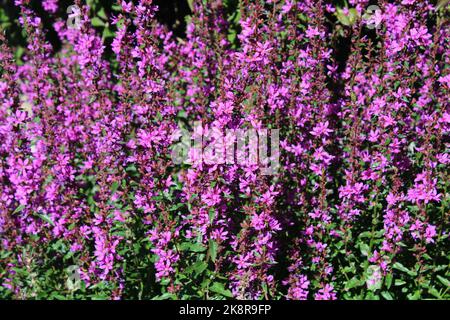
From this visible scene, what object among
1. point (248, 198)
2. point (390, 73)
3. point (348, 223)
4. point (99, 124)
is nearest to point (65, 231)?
point (99, 124)

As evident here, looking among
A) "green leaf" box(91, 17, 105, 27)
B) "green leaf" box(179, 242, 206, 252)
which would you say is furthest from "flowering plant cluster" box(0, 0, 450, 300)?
"green leaf" box(91, 17, 105, 27)

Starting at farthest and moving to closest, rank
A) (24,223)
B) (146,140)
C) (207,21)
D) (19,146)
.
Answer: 1. (207,21)
2. (24,223)
3. (19,146)
4. (146,140)

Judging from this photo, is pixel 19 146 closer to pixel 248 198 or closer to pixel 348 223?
pixel 248 198

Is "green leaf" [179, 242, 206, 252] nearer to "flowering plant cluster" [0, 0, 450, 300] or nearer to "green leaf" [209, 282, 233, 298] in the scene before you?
"flowering plant cluster" [0, 0, 450, 300]

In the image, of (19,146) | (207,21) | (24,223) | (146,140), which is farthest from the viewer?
(207,21)

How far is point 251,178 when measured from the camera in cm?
334

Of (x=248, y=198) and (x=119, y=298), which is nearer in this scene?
(x=248, y=198)

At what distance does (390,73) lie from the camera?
12.1 feet

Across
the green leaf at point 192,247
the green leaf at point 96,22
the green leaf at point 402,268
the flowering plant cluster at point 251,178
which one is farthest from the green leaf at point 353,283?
the green leaf at point 96,22

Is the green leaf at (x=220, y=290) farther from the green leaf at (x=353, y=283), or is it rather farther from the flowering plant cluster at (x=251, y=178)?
the green leaf at (x=353, y=283)

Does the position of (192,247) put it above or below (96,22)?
below

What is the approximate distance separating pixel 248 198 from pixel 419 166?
54.0 inches

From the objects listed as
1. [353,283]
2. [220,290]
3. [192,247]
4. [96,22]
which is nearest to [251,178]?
[192,247]

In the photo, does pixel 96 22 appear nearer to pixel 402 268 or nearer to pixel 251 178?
pixel 251 178
